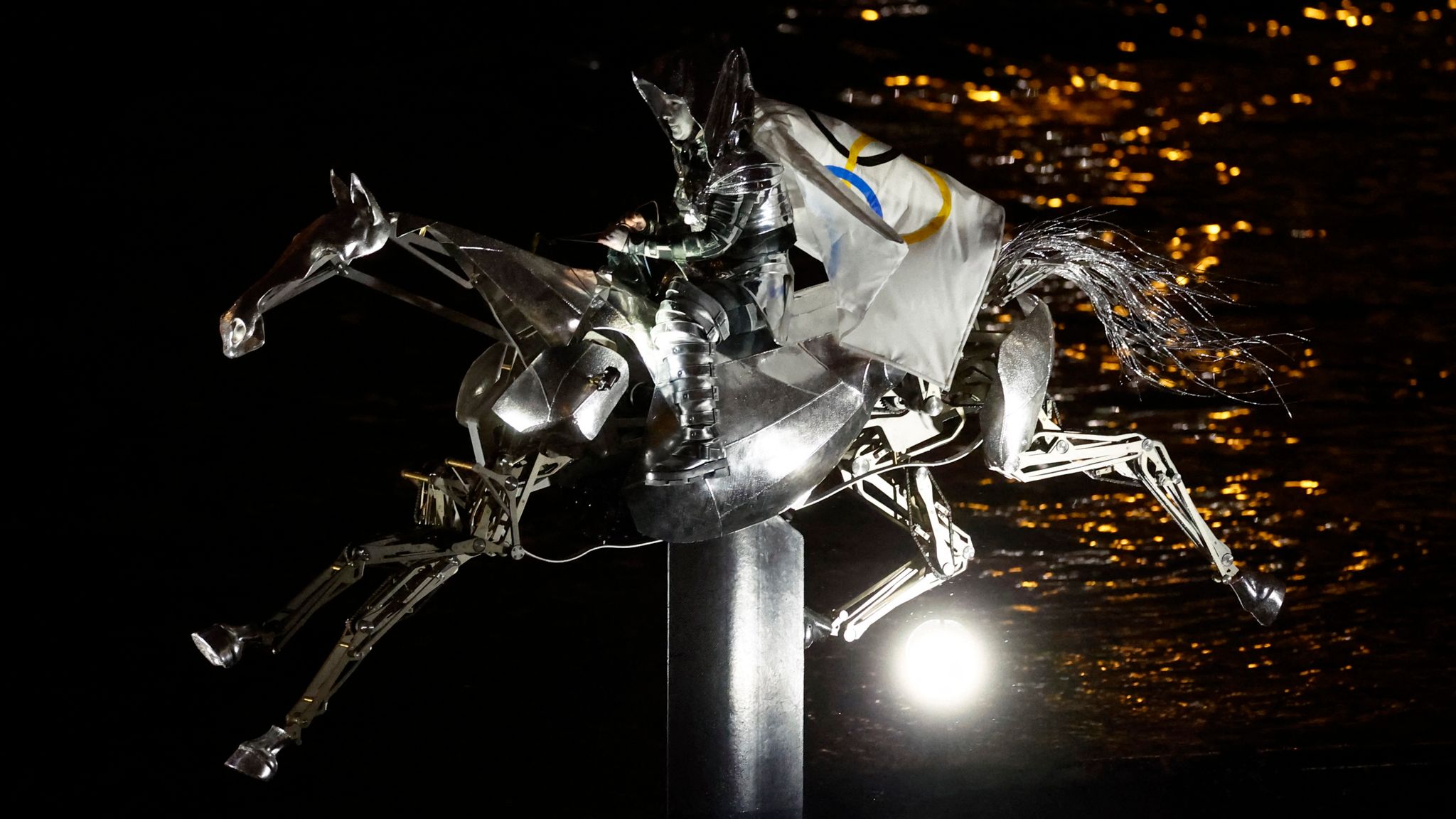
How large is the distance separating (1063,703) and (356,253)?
8.26 feet

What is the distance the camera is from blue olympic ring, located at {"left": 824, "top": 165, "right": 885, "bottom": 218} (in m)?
2.27

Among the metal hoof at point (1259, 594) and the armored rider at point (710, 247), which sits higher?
the armored rider at point (710, 247)

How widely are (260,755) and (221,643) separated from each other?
204mm

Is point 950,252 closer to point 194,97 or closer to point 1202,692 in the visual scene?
point 194,97

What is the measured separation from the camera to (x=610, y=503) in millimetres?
2354

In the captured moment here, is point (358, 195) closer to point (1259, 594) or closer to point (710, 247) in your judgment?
point (710, 247)

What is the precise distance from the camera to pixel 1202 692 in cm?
378

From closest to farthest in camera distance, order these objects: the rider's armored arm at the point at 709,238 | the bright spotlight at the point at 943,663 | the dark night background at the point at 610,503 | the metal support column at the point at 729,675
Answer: the rider's armored arm at the point at 709,238, the metal support column at the point at 729,675, the dark night background at the point at 610,503, the bright spotlight at the point at 943,663

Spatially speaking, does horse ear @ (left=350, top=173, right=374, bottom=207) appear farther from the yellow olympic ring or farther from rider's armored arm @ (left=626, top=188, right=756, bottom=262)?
the yellow olympic ring

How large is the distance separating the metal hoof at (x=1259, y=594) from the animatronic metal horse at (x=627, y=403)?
0.01 metres

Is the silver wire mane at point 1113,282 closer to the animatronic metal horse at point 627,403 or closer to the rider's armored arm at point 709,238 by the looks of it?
the animatronic metal horse at point 627,403

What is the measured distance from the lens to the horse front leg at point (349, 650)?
2211 mm

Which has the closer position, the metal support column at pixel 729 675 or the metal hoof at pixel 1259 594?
the metal support column at pixel 729 675

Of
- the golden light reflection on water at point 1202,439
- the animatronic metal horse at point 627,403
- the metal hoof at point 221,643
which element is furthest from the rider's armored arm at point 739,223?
the golden light reflection on water at point 1202,439
